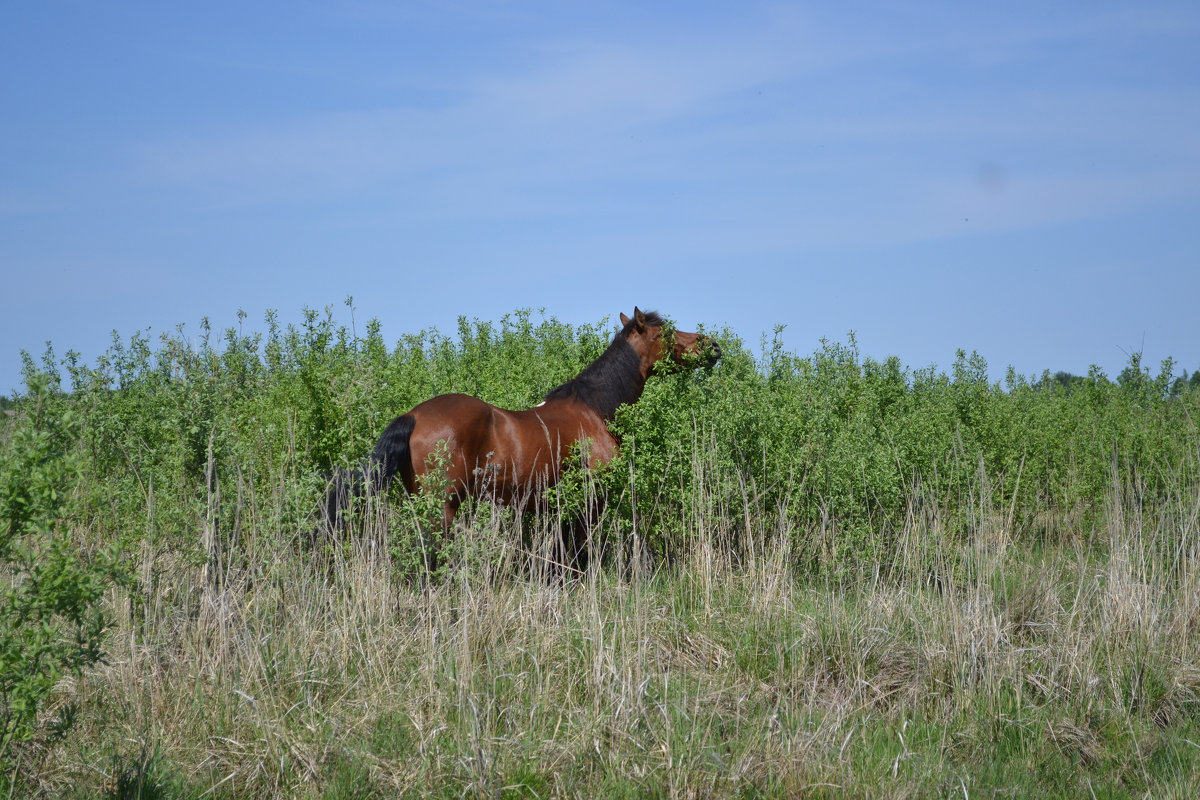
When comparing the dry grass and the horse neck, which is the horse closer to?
the horse neck

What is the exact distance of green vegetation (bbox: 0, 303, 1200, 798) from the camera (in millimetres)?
4012

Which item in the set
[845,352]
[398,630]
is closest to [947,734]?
[398,630]

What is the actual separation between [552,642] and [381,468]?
8.13 feet

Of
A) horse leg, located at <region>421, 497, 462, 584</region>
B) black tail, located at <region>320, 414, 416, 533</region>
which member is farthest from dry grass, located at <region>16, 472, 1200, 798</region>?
black tail, located at <region>320, 414, 416, 533</region>

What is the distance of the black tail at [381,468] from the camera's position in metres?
6.75

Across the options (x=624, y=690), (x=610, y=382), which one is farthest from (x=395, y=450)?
(x=624, y=690)

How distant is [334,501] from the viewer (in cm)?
706

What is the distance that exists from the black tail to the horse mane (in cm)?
187

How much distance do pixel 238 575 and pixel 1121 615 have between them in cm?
546

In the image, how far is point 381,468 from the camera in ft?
22.9

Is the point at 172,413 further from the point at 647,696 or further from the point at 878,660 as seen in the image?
the point at 878,660

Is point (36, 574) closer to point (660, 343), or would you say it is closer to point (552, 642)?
point (552, 642)

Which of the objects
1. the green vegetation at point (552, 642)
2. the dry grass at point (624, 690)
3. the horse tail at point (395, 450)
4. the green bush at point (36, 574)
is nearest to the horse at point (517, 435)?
the horse tail at point (395, 450)

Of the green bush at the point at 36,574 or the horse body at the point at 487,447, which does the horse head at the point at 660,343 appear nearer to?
the horse body at the point at 487,447
